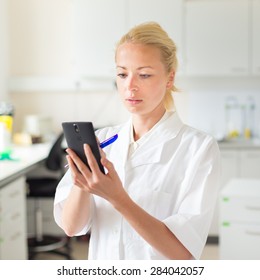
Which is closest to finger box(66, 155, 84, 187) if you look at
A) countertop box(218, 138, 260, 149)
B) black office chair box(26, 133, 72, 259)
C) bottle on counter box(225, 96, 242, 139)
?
black office chair box(26, 133, 72, 259)

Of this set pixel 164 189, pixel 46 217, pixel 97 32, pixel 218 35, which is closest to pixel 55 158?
pixel 46 217

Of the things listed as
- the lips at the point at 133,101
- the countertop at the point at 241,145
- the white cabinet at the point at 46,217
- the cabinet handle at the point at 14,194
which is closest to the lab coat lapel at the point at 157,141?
the lips at the point at 133,101

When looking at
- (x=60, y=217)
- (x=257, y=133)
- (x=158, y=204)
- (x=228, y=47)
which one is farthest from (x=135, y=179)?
(x=257, y=133)

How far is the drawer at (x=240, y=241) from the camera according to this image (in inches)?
85.4

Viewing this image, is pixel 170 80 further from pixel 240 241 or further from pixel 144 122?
pixel 240 241

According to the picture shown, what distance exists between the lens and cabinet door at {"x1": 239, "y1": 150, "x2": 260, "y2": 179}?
346 cm

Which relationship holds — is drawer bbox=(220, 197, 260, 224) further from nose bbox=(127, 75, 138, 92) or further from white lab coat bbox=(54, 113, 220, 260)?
nose bbox=(127, 75, 138, 92)

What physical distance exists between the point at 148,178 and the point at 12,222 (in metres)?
1.70

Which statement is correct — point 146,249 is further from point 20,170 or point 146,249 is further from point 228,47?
point 228,47

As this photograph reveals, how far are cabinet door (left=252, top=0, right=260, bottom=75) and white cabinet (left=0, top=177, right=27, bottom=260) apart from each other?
1930 mm

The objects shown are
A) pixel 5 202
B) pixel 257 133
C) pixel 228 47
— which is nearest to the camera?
pixel 5 202

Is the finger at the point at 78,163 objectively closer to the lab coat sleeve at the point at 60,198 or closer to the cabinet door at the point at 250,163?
the lab coat sleeve at the point at 60,198

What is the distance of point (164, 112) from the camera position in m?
1.04
